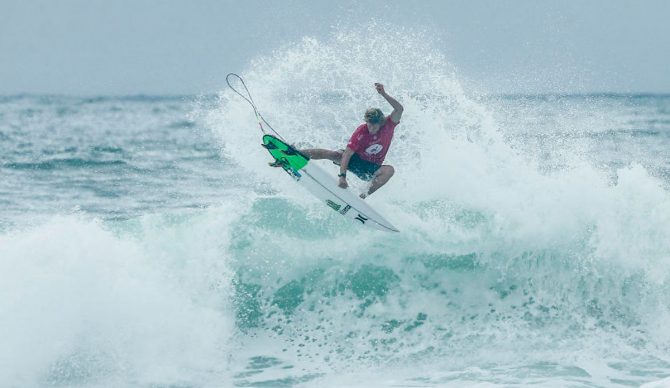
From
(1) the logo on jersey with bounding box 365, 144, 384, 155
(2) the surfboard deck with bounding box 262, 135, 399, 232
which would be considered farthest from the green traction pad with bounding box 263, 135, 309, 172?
(1) the logo on jersey with bounding box 365, 144, 384, 155

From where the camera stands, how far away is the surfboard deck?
1092 cm

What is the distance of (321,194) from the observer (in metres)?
11.1

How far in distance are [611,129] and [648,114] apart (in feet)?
47.3

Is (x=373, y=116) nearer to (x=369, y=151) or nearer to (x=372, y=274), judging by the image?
(x=369, y=151)

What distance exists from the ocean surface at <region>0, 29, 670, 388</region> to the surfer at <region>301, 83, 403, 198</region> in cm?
125

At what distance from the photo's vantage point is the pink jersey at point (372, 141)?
10.5m

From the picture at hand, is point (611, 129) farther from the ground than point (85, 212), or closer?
farther from the ground

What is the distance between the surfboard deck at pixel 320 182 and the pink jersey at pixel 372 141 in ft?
2.04

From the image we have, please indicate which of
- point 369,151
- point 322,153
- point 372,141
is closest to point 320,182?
point 322,153

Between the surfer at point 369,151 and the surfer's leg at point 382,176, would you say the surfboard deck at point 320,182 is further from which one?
the surfer's leg at point 382,176

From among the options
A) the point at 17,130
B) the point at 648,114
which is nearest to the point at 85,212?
the point at 17,130

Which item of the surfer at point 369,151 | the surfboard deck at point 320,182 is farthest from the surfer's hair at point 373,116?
the surfboard deck at point 320,182

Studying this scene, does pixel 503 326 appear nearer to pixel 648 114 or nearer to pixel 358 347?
pixel 358 347

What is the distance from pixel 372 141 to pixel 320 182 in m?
0.98
